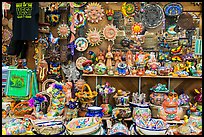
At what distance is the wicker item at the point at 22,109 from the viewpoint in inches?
106

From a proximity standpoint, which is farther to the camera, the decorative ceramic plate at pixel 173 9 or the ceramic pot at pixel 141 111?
the decorative ceramic plate at pixel 173 9

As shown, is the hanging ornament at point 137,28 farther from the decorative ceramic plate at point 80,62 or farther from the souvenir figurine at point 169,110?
the souvenir figurine at point 169,110

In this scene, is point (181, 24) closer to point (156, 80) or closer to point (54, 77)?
point (156, 80)

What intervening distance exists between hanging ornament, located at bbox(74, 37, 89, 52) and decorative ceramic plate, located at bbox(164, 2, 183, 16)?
1031 millimetres

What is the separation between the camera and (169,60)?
314cm

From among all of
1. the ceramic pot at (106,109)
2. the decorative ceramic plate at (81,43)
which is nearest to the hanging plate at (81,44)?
the decorative ceramic plate at (81,43)

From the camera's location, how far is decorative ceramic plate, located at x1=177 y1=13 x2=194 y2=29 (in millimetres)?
3115

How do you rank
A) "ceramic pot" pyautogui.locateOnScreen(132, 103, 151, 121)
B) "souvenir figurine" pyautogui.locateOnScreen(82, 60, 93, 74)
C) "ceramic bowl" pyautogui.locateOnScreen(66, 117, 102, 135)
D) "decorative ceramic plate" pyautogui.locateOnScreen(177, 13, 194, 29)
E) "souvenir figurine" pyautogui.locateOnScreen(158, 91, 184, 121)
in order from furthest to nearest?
"decorative ceramic plate" pyautogui.locateOnScreen(177, 13, 194, 29)
"souvenir figurine" pyautogui.locateOnScreen(82, 60, 93, 74)
"souvenir figurine" pyautogui.locateOnScreen(158, 91, 184, 121)
"ceramic pot" pyautogui.locateOnScreen(132, 103, 151, 121)
"ceramic bowl" pyautogui.locateOnScreen(66, 117, 102, 135)

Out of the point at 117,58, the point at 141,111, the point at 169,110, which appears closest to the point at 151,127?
the point at 141,111

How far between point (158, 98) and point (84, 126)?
1.24 metres

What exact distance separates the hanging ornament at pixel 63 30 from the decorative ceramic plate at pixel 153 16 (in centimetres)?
94

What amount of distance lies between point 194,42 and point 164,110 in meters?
0.91

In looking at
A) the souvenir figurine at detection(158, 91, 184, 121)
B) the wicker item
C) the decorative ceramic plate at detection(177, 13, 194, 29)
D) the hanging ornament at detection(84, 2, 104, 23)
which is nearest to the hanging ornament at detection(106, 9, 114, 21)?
the hanging ornament at detection(84, 2, 104, 23)

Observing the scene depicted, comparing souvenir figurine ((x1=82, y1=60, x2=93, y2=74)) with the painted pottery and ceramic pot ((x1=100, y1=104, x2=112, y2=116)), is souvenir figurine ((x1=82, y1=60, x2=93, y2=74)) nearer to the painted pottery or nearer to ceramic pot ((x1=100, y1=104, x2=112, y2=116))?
ceramic pot ((x1=100, y1=104, x2=112, y2=116))
